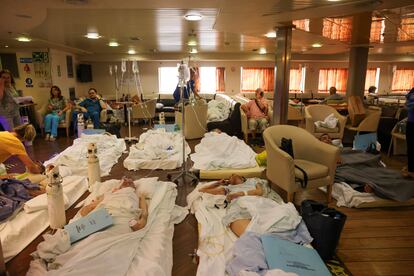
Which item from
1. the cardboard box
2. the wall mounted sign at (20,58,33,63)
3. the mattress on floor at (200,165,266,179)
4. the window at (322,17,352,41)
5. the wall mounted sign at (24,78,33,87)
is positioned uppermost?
the window at (322,17,352,41)

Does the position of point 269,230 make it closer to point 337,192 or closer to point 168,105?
point 337,192

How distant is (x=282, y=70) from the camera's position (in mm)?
4246

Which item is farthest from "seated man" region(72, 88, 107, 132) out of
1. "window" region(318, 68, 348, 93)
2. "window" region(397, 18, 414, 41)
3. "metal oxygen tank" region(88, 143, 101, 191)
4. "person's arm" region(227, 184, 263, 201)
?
"window" region(318, 68, 348, 93)

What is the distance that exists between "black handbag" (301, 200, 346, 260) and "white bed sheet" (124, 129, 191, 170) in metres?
2.29

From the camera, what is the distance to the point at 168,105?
9.73 meters

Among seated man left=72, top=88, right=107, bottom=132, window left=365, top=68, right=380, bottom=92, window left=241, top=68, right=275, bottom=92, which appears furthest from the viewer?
window left=365, top=68, right=380, bottom=92

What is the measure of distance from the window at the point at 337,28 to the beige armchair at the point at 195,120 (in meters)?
2.76

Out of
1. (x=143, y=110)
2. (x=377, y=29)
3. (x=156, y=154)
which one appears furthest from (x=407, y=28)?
(x=143, y=110)

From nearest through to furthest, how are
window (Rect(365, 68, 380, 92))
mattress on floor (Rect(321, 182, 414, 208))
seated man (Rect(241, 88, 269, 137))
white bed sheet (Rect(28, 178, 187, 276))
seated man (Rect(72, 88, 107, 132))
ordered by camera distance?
white bed sheet (Rect(28, 178, 187, 276)), mattress on floor (Rect(321, 182, 414, 208)), seated man (Rect(241, 88, 269, 137)), seated man (Rect(72, 88, 107, 132)), window (Rect(365, 68, 380, 92))

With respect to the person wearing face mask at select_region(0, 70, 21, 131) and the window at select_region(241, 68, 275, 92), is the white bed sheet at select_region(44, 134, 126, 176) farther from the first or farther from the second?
the window at select_region(241, 68, 275, 92)

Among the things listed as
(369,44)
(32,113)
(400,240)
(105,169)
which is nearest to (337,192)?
(400,240)

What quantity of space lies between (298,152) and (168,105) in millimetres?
6771

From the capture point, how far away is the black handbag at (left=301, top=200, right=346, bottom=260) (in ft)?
7.32

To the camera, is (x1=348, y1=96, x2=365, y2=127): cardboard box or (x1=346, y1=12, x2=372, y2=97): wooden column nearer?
(x1=348, y1=96, x2=365, y2=127): cardboard box
